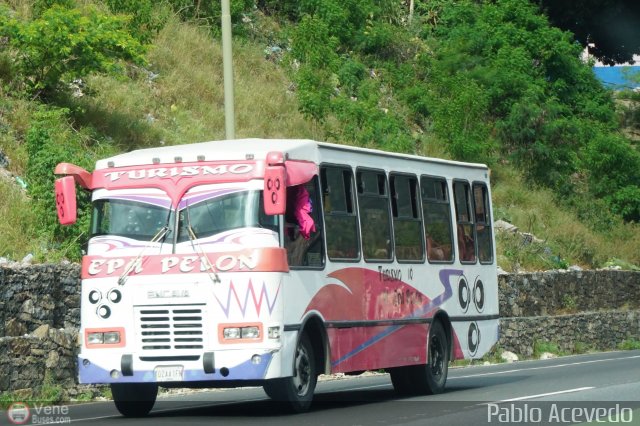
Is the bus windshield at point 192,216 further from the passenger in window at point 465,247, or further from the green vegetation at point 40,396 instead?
the passenger in window at point 465,247

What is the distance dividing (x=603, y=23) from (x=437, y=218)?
3561 centimetres

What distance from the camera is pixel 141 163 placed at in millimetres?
14773

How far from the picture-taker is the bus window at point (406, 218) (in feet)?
57.0

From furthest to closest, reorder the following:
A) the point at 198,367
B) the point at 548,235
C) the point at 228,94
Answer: the point at 548,235
the point at 228,94
the point at 198,367

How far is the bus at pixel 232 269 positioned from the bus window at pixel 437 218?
1.58 meters

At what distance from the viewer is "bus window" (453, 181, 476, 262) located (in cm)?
1948

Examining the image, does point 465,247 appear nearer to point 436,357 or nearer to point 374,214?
point 436,357

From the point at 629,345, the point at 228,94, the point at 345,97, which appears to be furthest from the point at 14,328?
the point at 629,345

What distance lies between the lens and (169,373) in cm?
1373

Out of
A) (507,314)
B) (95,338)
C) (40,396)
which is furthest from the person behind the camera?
(507,314)

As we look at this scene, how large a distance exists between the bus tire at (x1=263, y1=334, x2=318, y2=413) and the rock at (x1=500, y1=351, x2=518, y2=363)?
620 inches

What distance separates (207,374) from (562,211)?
30.2 metres

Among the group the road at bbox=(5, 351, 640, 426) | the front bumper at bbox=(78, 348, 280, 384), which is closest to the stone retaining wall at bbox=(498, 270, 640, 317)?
the road at bbox=(5, 351, 640, 426)

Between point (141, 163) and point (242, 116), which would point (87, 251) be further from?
point (242, 116)
